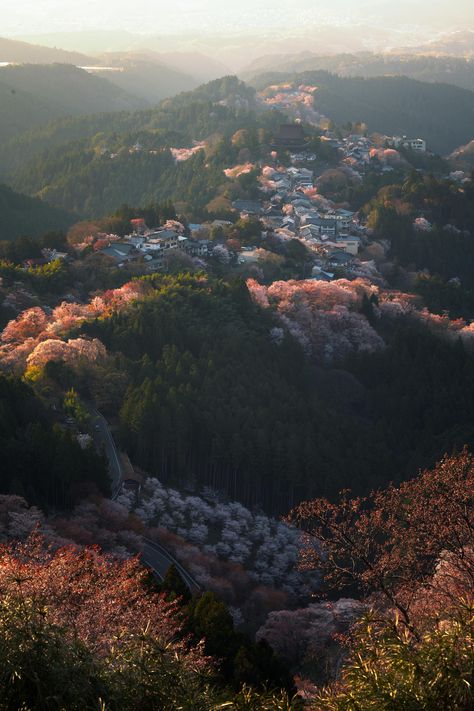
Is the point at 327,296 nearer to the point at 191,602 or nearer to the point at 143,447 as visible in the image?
the point at 143,447

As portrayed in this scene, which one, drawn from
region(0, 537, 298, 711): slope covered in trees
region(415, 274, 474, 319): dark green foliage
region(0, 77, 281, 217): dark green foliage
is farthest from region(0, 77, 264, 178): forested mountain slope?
region(0, 537, 298, 711): slope covered in trees

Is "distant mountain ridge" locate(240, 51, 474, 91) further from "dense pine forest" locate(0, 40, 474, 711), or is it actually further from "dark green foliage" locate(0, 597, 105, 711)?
"dark green foliage" locate(0, 597, 105, 711)

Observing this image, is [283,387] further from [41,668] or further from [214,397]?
[41,668]

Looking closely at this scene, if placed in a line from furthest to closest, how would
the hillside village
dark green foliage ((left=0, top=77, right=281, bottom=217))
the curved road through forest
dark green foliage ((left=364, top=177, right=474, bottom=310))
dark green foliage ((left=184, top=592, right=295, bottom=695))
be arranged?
1. dark green foliage ((left=0, top=77, right=281, bottom=217))
2. dark green foliage ((left=364, top=177, right=474, bottom=310))
3. the hillside village
4. the curved road through forest
5. dark green foliage ((left=184, top=592, right=295, bottom=695))

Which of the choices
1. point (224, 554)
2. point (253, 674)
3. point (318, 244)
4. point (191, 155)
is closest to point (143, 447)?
point (224, 554)

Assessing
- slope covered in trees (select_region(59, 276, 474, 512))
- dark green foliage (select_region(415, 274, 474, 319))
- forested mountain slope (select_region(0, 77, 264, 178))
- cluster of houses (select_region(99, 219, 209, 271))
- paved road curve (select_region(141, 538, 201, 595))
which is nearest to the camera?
paved road curve (select_region(141, 538, 201, 595))

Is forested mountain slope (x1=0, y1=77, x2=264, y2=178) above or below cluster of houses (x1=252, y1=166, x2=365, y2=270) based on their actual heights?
above

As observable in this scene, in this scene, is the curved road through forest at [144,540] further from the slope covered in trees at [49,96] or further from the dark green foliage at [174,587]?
the slope covered in trees at [49,96]

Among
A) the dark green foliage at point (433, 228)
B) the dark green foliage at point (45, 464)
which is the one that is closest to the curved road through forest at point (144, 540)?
A: the dark green foliage at point (45, 464)

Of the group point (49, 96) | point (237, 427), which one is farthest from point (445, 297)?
point (49, 96)
